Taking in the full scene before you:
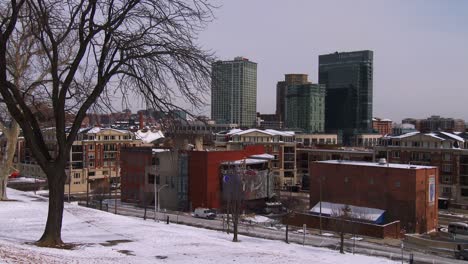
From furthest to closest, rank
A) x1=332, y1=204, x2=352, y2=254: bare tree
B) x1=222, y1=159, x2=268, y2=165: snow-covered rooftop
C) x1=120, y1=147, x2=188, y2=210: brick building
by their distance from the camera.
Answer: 1. x1=120, y1=147, x2=188, y2=210: brick building
2. x1=222, y1=159, x2=268, y2=165: snow-covered rooftop
3. x1=332, y1=204, x2=352, y2=254: bare tree

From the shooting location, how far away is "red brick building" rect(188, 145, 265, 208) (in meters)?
61.0

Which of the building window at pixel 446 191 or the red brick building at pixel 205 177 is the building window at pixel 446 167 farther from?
the red brick building at pixel 205 177

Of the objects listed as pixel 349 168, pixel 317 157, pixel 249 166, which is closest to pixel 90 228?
pixel 349 168

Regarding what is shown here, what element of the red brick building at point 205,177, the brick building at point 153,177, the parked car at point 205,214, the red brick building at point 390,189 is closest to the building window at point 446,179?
the red brick building at point 390,189

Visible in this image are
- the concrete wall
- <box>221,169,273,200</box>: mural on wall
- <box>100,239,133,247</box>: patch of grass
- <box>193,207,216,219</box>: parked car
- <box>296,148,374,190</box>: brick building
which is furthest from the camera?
<box>296,148,374,190</box>: brick building

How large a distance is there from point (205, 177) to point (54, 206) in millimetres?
46839

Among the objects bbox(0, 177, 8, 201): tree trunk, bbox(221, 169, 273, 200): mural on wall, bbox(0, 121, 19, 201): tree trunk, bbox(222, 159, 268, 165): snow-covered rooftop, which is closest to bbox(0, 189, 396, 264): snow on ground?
bbox(0, 121, 19, 201): tree trunk

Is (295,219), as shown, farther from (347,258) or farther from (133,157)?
(347,258)

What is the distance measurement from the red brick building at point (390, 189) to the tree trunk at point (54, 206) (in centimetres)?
4227

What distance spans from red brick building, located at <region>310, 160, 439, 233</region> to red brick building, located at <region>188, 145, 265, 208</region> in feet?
41.2

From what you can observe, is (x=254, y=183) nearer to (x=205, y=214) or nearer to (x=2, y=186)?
(x=205, y=214)

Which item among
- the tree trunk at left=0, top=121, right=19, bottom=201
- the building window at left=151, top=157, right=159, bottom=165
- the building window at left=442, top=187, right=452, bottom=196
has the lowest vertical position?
the building window at left=442, top=187, right=452, bottom=196

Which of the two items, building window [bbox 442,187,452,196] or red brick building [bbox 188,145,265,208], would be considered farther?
building window [bbox 442,187,452,196]

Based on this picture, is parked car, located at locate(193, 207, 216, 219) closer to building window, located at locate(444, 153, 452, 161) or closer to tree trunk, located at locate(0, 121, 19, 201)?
tree trunk, located at locate(0, 121, 19, 201)
